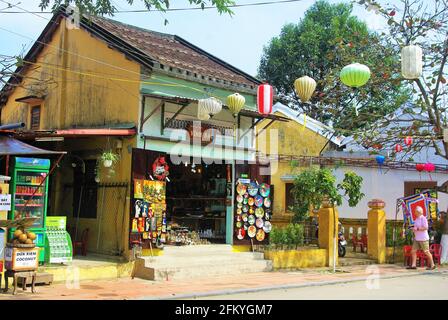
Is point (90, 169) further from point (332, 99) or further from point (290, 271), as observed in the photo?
point (332, 99)

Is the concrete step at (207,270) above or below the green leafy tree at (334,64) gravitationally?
below

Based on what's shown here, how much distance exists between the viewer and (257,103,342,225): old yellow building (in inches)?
863

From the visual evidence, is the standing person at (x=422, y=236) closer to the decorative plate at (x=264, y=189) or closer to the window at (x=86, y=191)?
the decorative plate at (x=264, y=189)

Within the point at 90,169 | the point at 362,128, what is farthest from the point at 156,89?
the point at 362,128

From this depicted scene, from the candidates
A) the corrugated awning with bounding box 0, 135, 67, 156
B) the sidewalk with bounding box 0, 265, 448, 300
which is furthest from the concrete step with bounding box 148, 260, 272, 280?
the corrugated awning with bounding box 0, 135, 67, 156

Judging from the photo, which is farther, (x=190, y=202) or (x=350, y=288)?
(x=190, y=202)

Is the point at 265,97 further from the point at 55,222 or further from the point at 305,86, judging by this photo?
the point at 55,222

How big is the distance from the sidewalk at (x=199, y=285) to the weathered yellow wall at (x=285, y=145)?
8.05m

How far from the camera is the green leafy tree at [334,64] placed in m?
15.2

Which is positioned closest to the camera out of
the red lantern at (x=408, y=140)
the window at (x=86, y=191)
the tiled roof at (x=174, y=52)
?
the window at (x=86, y=191)

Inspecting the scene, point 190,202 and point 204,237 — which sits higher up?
point 190,202

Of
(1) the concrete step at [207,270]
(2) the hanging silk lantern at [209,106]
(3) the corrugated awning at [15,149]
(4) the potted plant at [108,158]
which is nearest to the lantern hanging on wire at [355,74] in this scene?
(2) the hanging silk lantern at [209,106]
